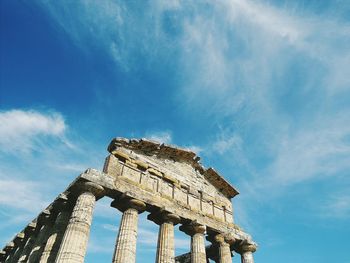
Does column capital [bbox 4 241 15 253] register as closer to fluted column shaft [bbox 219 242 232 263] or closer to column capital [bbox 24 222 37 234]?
column capital [bbox 24 222 37 234]

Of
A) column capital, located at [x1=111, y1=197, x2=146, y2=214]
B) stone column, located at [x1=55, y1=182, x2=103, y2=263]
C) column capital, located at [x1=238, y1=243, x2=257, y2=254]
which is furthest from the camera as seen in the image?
column capital, located at [x1=238, y1=243, x2=257, y2=254]

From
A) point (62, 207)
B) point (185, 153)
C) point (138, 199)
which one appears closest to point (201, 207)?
point (185, 153)

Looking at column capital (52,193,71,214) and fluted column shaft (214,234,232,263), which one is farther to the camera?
fluted column shaft (214,234,232,263)

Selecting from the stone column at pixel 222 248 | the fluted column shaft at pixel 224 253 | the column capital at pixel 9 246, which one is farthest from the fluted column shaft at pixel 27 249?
the fluted column shaft at pixel 224 253

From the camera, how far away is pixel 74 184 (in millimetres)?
13109

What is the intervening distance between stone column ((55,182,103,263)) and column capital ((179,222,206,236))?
5.32 m

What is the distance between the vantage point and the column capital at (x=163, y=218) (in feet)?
49.8

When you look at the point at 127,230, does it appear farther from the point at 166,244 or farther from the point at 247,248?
the point at 247,248

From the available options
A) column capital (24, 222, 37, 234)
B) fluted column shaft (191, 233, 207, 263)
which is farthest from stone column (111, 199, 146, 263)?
column capital (24, 222, 37, 234)

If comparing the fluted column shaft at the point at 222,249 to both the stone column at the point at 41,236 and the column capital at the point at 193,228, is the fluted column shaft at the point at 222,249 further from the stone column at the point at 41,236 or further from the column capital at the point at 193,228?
the stone column at the point at 41,236

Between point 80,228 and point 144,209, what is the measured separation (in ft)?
11.3

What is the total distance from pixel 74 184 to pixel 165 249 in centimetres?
504

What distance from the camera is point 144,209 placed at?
47.9 feet

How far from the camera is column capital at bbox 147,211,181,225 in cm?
1518
